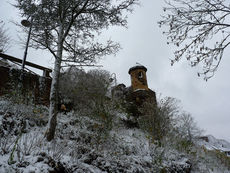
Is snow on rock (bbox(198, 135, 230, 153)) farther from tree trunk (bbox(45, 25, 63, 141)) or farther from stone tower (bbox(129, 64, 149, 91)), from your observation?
tree trunk (bbox(45, 25, 63, 141))

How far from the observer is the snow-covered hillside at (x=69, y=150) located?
3002 millimetres

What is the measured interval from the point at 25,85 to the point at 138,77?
13508 millimetres

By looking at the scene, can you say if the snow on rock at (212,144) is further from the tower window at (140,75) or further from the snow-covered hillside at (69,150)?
the snow-covered hillside at (69,150)

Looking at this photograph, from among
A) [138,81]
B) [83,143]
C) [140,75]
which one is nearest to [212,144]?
[140,75]

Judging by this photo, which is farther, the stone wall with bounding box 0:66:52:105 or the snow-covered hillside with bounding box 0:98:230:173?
the stone wall with bounding box 0:66:52:105

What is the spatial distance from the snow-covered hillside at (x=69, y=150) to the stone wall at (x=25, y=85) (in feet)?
→ 2.31

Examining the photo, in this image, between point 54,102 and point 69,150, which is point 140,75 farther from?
point 69,150

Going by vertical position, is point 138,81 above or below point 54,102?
above

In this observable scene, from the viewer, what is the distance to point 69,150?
4.06m

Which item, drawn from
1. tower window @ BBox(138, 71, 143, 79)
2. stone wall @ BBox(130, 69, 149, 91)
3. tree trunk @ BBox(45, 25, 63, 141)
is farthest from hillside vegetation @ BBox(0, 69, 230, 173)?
tower window @ BBox(138, 71, 143, 79)

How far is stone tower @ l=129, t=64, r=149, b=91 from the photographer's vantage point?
16997mm

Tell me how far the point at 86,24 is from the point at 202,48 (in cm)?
603

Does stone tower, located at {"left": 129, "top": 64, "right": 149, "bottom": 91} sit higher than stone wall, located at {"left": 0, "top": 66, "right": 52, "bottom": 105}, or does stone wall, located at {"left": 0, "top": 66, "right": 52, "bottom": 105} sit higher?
stone tower, located at {"left": 129, "top": 64, "right": 149, "bottom": 91}

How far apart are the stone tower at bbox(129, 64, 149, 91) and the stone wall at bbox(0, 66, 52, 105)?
11.4 metres
